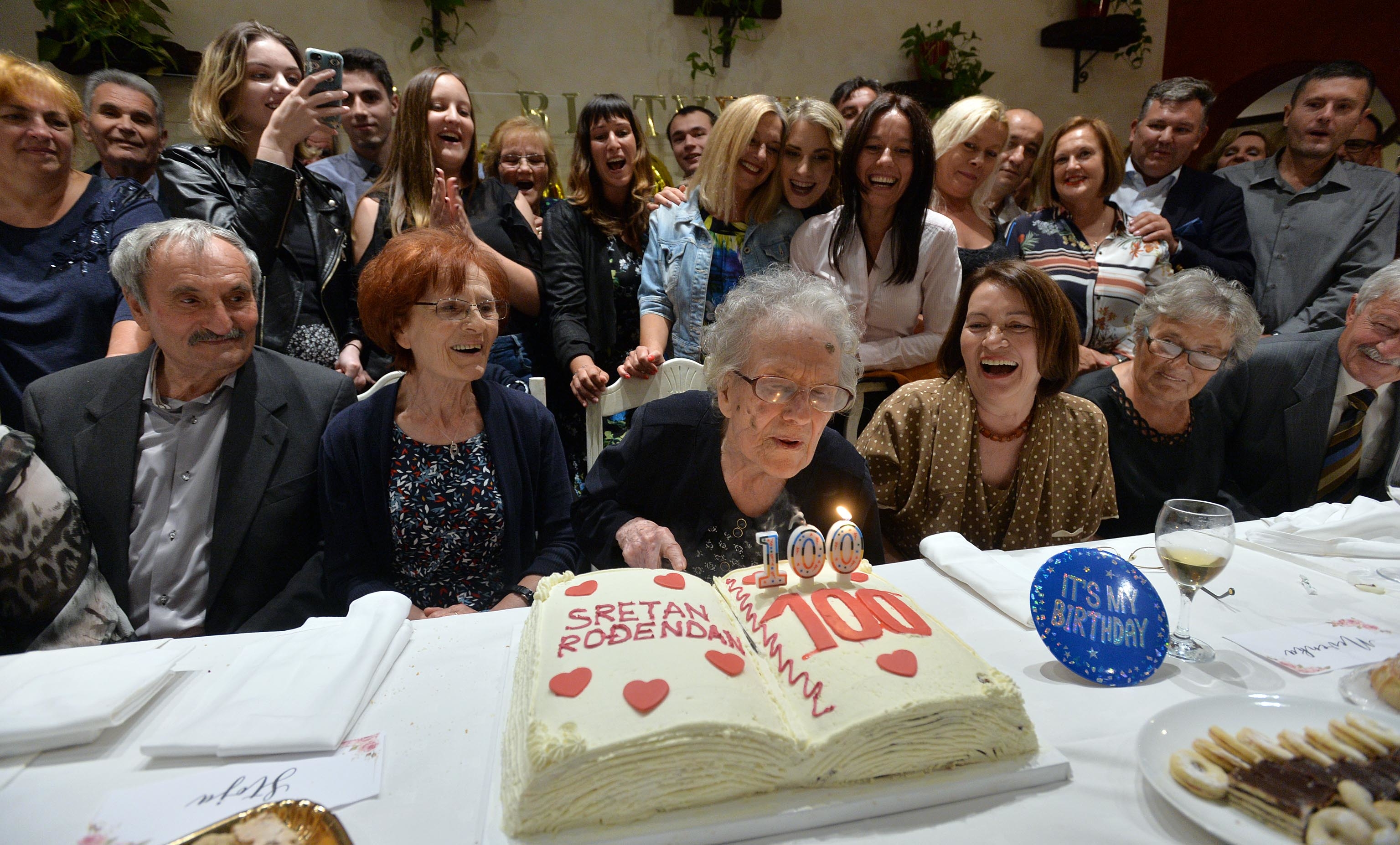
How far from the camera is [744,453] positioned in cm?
180

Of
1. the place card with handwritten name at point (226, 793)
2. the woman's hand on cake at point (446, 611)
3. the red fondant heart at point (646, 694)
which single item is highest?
the red fondant heart at point (646, 694)

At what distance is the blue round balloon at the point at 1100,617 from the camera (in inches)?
47.1

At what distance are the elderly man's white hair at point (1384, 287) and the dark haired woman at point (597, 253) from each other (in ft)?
8.90

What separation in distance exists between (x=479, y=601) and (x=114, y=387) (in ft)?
3.61

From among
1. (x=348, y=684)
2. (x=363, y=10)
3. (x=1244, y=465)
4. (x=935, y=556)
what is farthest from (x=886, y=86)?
(x=348, y=684)

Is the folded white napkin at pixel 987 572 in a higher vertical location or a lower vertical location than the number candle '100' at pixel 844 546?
lower

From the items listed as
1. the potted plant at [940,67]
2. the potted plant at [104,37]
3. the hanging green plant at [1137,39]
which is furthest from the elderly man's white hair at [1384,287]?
the potted plant at [104,37]

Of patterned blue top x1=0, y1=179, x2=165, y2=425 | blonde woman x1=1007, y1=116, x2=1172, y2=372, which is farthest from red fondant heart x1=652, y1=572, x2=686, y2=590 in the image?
blonde woman x1=1007, y1=116, x2=1172, y2=372

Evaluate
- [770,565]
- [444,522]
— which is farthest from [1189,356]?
[444,522]

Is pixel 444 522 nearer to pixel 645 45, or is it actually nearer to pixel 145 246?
pixel 145 246

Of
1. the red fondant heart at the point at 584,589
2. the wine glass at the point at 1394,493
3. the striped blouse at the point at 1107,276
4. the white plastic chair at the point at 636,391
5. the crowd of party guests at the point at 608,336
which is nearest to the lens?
the red fondant heart at the point at 584,589

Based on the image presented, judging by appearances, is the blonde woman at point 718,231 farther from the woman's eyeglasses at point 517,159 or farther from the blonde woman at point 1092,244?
the blonde woman at point 1092,244

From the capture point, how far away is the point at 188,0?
175 inches

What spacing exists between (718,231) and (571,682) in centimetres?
243
